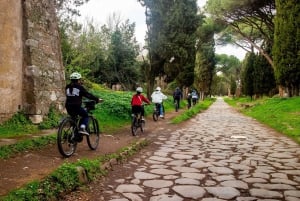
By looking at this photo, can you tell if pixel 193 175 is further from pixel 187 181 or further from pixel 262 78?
pixel 262 78

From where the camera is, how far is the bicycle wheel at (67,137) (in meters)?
6.77

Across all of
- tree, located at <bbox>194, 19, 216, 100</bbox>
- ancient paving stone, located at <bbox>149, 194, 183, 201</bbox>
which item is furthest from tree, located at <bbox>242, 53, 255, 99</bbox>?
ancient paving stone, located at <bbox>149, 194, 183, 201</bbox>

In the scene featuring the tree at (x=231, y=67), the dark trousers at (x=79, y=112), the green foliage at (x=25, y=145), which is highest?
the tree at (x=231, y=67)

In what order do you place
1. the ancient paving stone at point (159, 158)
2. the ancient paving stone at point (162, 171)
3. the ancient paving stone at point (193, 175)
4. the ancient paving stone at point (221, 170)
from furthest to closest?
the ancient paving stone at point (159, 158) → the ancient paving stone at point (221, 170) → the ancient paving stone at point (162, 171) → the ancient paving stone at point (193, 175)

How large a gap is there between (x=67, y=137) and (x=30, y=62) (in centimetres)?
384

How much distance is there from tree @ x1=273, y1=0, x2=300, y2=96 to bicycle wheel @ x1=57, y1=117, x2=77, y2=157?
757 inches

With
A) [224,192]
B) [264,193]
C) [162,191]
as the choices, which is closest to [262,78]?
[264,193]

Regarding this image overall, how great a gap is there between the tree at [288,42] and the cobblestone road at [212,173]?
14.5 metres

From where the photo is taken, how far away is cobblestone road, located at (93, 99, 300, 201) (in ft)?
Answer: 16.5

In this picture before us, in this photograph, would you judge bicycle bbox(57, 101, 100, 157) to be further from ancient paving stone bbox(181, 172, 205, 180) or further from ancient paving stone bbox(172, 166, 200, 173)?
ancient paving stone bbox(181, 172, 205, 180)

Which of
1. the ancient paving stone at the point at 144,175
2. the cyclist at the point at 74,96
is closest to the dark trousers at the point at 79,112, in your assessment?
the cyclist at the point at 74,96

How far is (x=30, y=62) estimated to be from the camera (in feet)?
32.4

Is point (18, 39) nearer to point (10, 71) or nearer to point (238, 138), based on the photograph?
point (10, 71)

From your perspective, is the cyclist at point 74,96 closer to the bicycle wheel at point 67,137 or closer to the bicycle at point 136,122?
the bicycle wheel at point 67,137
